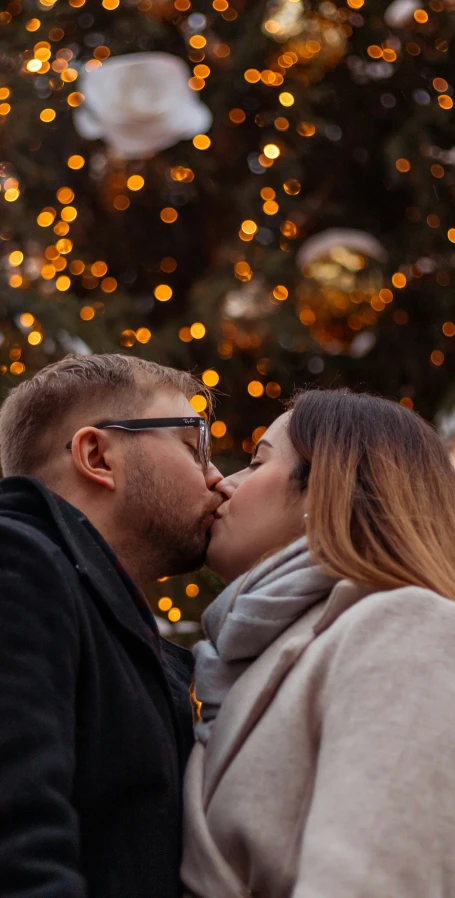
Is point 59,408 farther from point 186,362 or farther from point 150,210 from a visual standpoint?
point 150,210

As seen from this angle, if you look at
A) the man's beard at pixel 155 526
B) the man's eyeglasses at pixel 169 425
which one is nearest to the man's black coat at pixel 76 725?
the man's beard at pixel 155 526

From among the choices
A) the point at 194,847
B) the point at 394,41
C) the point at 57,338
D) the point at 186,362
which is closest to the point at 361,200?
the point at 394,41

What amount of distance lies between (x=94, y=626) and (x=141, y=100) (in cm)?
288

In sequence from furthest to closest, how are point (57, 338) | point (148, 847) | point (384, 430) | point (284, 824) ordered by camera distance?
point (57, 338)
point (384, 430)
point (148, 847)
point (284, 824)

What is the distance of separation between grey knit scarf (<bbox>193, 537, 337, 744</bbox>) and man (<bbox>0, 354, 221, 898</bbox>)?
0.07 m

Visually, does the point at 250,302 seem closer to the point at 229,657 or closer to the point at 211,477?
the point at 211,477

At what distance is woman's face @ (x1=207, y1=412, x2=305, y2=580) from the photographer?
71.9 inches

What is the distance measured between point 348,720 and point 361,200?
378 cm

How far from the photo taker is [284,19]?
15.0 feet

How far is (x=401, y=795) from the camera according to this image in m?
1.23

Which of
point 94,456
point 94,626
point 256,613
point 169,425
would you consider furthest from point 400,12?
point 94,626

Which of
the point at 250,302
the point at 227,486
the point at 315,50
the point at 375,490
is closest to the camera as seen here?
the point at 375,490

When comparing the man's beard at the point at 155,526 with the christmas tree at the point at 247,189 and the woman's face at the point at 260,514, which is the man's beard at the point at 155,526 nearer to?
the woman's face at the point at 260,514

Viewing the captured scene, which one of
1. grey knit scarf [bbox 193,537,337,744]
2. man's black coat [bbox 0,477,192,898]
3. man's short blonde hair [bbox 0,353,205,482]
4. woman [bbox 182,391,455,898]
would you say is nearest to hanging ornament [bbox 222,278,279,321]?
man's short blonde hair [bbox 0,353,205,482]
